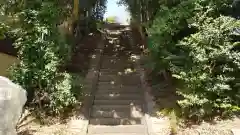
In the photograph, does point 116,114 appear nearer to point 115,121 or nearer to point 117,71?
point 115,121

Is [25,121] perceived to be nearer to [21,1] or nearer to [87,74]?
[21,1]

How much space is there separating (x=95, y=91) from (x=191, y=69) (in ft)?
9.04

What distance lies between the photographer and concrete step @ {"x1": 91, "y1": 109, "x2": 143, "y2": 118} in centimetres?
711

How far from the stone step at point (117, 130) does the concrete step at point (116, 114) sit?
0.46 metres

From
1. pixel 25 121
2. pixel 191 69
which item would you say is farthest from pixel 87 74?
pixel 191 69

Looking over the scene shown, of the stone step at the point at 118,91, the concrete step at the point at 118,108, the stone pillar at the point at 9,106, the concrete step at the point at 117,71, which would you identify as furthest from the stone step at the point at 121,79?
the stone pillar at the point at 9,106

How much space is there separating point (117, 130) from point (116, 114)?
741mm

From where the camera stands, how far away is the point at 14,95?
15.4 ft

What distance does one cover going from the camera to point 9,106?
4.50 meters

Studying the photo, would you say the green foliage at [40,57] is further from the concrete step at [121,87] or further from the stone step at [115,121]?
the concrete step at [121,87]

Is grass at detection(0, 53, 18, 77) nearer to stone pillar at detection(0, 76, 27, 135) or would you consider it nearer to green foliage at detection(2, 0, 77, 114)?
green foliage at detection(2, 0, 77, 114)

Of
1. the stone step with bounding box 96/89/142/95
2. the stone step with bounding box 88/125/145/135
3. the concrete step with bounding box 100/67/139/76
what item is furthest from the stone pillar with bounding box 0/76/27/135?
the concrete step with bounding box 100/67/139/76

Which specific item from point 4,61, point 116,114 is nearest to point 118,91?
point 116,114

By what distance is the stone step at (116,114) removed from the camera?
711 cm
